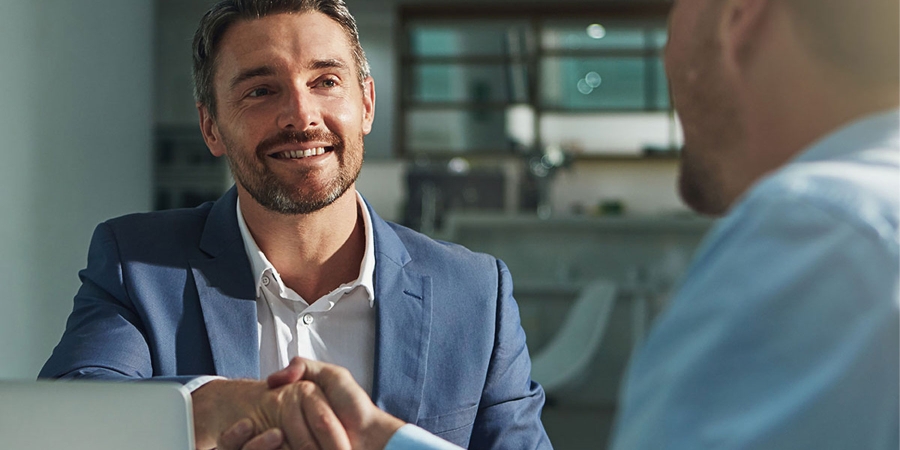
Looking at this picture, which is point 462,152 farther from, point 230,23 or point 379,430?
point 379,430

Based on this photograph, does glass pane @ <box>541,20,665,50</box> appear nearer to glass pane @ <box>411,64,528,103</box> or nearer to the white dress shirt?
glass pane @ <box>411,64,528,103</box>

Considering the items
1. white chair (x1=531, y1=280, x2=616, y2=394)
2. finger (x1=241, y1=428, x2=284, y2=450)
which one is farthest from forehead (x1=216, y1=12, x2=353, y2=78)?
white chair (x1=531, y1=280, x2=616, y2=394)

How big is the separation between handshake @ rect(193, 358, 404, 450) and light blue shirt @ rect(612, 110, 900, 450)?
2.00 feet

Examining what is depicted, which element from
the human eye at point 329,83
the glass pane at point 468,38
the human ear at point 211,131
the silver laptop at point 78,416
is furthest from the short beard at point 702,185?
the glass pane at point 468,38

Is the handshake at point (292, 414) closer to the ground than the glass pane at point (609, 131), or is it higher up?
closer to the ground

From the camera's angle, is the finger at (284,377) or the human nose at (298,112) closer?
the finger at (284,377)

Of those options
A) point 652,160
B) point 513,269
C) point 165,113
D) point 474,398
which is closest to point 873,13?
point 474,398

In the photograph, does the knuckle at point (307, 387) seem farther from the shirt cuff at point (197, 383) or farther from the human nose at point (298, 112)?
the human nose at point (298, 112)

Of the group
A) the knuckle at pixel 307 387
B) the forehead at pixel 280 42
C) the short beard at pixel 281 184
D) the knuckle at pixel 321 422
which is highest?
the forehead at pixel 280 42

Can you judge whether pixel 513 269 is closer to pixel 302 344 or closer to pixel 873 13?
pixel 302 344

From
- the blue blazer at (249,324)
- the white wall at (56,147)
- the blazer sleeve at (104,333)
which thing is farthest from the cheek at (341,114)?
the white wall at (56,147)

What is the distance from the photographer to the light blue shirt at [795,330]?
17.8 inches

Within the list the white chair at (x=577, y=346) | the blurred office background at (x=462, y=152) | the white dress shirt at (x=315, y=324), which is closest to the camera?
the white dress shirt at (x=315, y=324)

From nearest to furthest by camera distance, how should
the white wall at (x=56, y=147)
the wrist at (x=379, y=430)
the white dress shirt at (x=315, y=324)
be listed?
the wrist at (x=379, y=430) < the white dress shirt at (x=315, y=324) < the white wall at (x=56, y=147)
